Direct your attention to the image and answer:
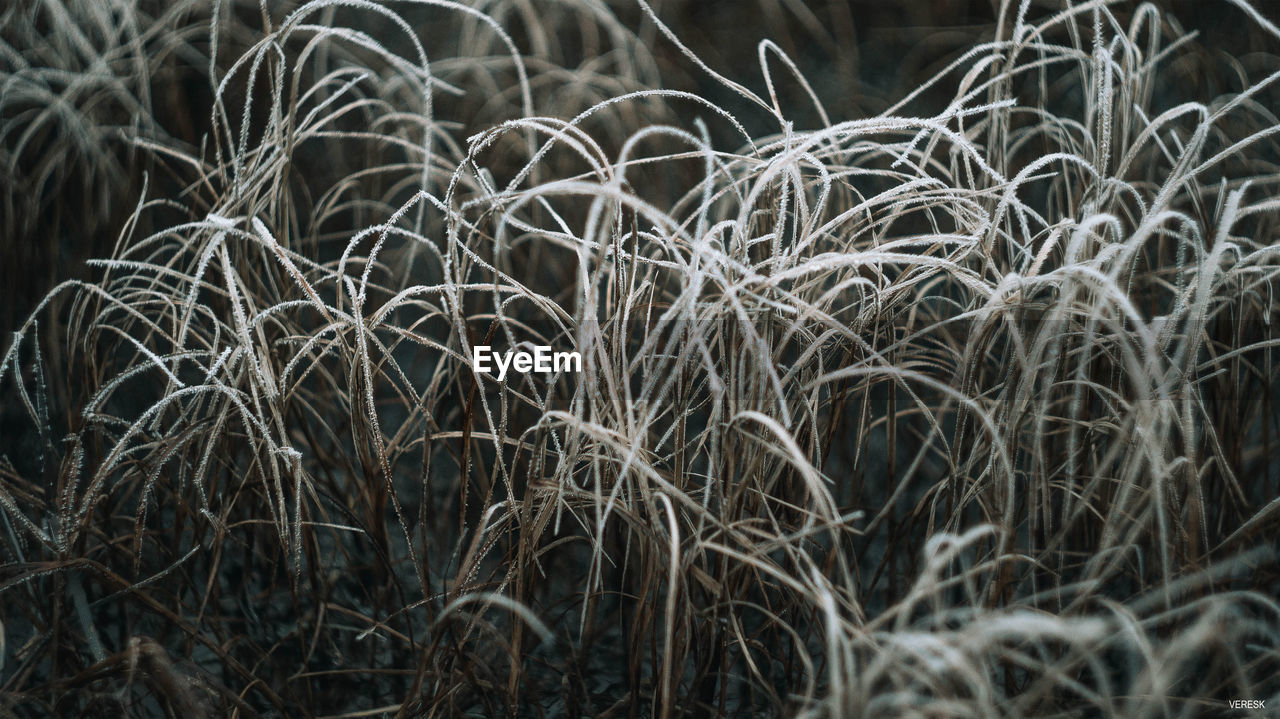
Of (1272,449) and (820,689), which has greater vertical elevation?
(1272,449)

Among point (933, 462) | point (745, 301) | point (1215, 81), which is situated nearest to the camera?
point (745, 301)

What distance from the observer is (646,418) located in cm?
55

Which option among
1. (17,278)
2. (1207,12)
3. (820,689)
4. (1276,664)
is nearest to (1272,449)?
(1276,664)

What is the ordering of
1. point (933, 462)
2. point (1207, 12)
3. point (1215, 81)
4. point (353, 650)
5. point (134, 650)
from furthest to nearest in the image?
point (1207, 12) → point (1215, 81) → point (933, 462) → point (353, 650) → point (134, 650)

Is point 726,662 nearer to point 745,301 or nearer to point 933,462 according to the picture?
point 745,301

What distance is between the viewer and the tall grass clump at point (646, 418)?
0.53m

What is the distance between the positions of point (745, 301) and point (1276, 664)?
46 centimetres

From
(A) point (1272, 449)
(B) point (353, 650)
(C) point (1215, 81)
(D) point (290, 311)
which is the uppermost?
(C) point (1215, 81)

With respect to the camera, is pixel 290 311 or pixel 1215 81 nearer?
pixel 290 311

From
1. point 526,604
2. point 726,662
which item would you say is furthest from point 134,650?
point 726,662

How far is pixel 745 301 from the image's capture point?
0.60 meters

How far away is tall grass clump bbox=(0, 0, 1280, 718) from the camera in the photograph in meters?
0.53

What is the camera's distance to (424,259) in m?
1.14

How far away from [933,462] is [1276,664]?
353 millimetres
